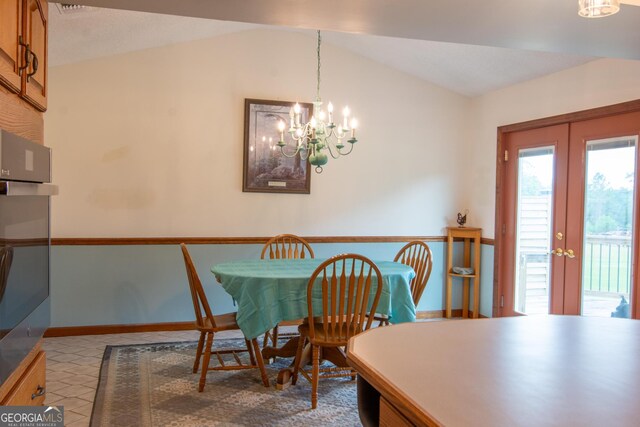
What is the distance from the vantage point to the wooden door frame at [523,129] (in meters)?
3.60

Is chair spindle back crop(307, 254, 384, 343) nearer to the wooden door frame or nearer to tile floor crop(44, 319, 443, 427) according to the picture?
tile floor crop(44, 319, 443, 427)

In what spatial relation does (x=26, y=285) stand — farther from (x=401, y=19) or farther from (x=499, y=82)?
(x=499, y=82)

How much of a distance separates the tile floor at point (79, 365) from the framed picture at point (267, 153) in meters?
1.40

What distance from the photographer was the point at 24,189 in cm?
140

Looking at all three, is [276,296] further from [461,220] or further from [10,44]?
[461,220]

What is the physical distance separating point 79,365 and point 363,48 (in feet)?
12.0

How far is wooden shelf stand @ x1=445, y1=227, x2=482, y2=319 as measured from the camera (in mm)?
5258

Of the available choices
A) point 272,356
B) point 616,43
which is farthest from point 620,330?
point 272,356

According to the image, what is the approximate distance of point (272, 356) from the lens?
3648mm

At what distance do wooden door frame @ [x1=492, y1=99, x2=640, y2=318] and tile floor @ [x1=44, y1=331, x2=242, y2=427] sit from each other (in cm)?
248

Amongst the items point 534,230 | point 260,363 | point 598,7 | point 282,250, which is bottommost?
point 260,363

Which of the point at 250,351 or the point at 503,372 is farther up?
the point at 503,372

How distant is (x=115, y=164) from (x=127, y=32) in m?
1.14

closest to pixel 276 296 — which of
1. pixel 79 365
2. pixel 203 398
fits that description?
pixel 203 398
